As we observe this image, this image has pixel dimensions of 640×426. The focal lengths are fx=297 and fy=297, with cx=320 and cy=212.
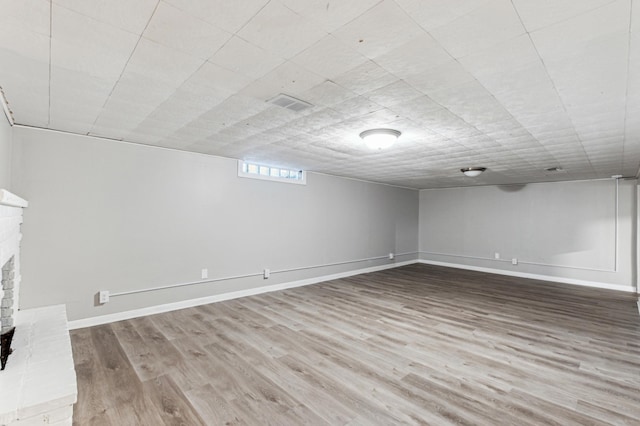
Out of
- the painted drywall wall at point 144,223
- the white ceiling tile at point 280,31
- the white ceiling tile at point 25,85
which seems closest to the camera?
the white ceiling tile at point 280,31

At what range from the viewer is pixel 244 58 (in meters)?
1.81

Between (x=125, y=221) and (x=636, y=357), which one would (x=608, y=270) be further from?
(x=125, y=221)

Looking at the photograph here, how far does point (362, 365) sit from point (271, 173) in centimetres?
365

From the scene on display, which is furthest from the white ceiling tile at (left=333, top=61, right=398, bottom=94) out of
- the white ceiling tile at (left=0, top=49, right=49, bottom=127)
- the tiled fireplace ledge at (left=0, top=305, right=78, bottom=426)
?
the tiled fireplace ledge at (left=0, top=305, right=78, bottom=426)

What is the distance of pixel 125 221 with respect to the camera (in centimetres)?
383

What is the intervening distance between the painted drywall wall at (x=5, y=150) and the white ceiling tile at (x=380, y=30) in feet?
9.99

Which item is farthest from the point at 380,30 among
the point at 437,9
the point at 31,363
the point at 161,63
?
the point at 31,363

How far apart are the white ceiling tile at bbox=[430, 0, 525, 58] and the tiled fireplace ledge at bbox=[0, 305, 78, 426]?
2808mm

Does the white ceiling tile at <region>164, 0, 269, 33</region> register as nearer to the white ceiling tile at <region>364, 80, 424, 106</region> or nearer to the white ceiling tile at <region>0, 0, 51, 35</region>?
the white ceiling tile at <region>0, 0, 51, 35</region>

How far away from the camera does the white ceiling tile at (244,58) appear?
168 cm

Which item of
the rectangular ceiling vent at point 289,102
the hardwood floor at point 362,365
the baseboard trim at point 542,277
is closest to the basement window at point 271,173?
the hardwood floor at point 362,365

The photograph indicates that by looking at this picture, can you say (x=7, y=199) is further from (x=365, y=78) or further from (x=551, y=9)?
(x=551, y=9)

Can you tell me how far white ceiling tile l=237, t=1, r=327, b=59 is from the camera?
1.41 metres

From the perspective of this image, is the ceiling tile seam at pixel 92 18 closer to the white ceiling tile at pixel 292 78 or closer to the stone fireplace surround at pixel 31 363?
the white ceiling tile at pixel 292 78
